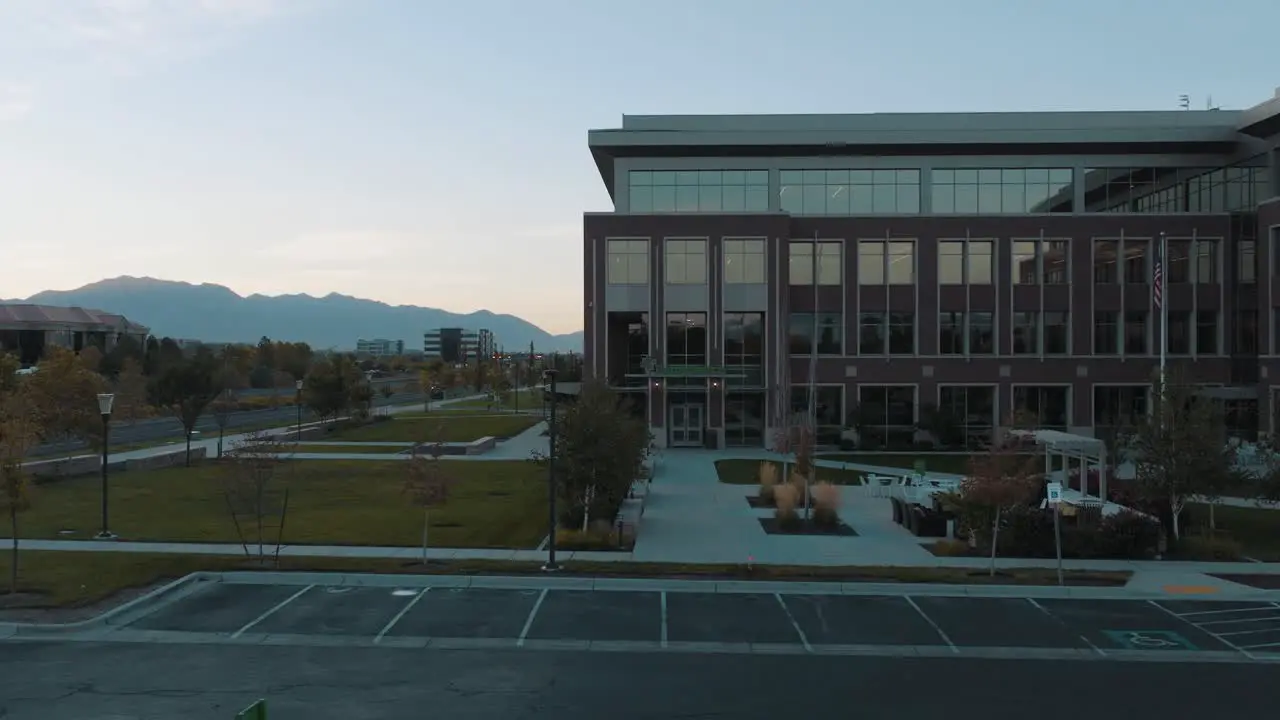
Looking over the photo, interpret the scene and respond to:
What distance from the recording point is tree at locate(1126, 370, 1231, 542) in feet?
74.1

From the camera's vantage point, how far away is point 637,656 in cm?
1349

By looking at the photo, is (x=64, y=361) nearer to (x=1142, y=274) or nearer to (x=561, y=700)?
(x=561, y=700)

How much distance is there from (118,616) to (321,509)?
469 inches

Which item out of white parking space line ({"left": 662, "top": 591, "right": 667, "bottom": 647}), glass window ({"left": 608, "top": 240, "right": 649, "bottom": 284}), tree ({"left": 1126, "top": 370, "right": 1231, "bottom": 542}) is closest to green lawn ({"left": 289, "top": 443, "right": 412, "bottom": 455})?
glass window ({"left": 608, "top": 240, "right": 649, "bottom": 284})

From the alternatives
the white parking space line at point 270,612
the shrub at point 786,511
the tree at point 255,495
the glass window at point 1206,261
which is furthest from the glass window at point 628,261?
the white parking space line at point 270,612

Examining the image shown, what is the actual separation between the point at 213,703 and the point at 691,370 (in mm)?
39632

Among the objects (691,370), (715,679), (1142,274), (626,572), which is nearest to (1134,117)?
(1142,274)

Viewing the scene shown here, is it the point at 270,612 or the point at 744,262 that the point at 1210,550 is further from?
the point at 744,262

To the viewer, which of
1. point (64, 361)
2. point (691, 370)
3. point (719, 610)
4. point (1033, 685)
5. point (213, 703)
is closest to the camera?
point (213, 703)

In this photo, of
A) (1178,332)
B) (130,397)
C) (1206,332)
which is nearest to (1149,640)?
(1178,332)

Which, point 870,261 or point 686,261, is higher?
point 870,261

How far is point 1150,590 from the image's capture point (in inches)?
710

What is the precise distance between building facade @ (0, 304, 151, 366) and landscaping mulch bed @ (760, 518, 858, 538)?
96286 millimetres

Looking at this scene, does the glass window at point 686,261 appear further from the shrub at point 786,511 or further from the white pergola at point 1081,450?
the shrub at point 786,511
